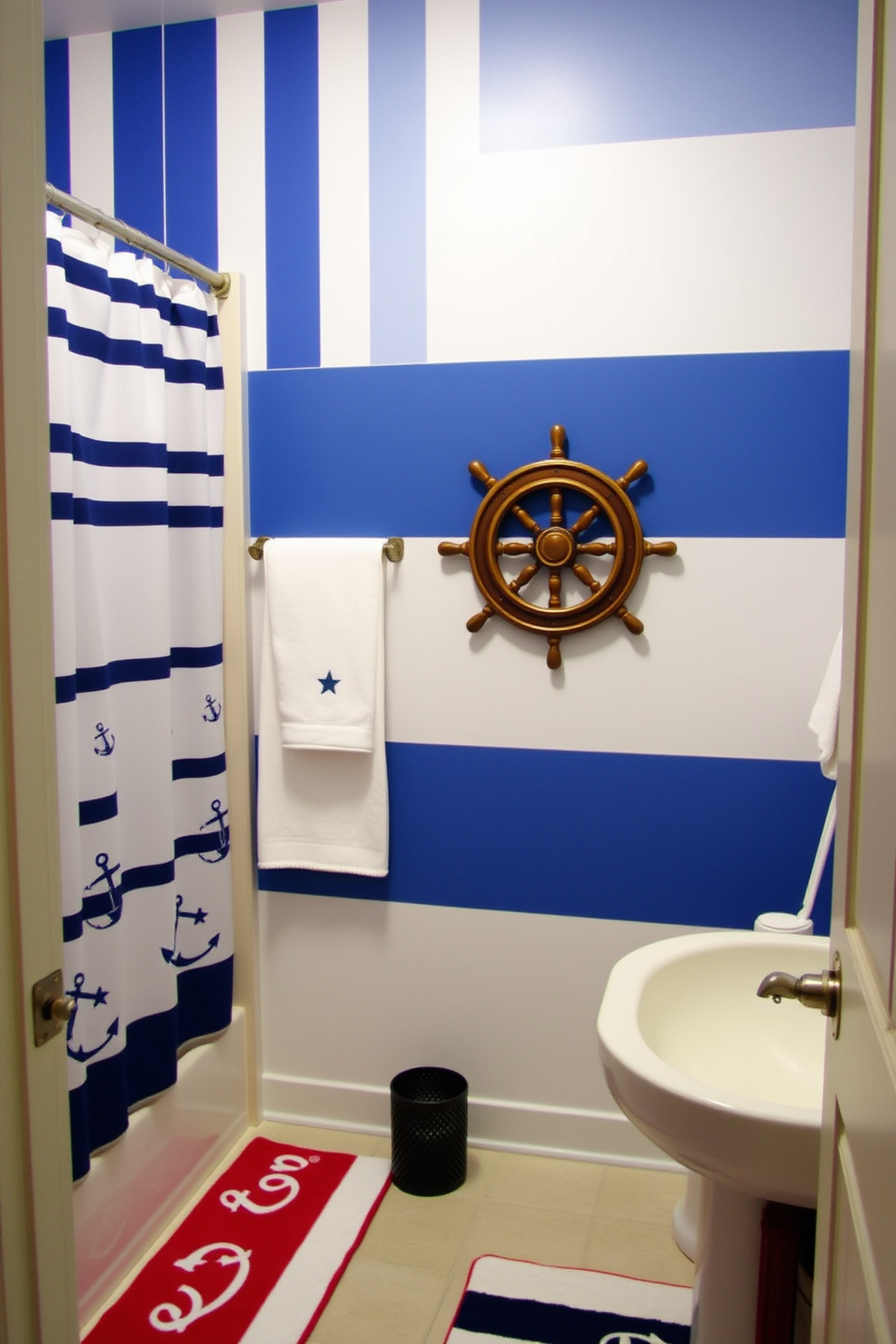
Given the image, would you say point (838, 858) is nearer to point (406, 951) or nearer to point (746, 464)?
point (746, 464)

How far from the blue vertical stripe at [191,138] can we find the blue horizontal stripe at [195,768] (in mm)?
1108

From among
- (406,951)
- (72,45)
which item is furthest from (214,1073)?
(72,45)

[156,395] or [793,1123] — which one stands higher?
[156,395]

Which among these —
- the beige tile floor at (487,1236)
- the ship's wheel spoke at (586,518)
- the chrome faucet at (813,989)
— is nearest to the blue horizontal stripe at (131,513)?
the ship's wheel spoke at (586,518)

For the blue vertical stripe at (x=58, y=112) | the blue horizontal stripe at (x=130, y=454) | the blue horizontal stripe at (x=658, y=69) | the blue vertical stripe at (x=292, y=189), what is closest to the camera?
the blue horizontal stripe at (x=130, y=454)

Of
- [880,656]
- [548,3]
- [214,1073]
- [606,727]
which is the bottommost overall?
[214,1073]

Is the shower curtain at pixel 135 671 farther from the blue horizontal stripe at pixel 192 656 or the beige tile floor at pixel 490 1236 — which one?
the beige tile floor at pixel 490 1236

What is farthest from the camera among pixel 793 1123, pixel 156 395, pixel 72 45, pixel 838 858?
pixel 72 45

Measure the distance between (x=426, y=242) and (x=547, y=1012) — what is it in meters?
1.70

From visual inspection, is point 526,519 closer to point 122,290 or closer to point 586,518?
point 586,518

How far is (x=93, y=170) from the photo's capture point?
2.41m

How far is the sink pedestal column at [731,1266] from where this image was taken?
4.75 feet

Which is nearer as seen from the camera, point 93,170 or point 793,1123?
point 793,1123

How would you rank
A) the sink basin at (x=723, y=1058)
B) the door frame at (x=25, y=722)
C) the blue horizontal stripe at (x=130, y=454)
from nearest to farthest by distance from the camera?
the door frame at (x=25, y=722), the sink basin at (x=723, y=1058), the blue horizontal stripe at (x=130, y=454)
